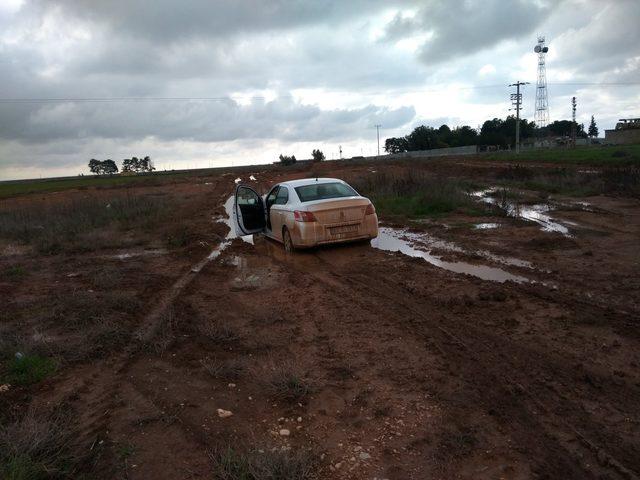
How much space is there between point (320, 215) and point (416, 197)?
27.1ft

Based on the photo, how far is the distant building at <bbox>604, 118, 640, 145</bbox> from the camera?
82938 millimetres

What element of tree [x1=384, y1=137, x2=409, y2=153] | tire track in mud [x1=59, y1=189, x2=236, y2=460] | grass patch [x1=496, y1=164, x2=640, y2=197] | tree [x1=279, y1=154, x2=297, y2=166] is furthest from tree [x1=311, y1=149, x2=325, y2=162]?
tire track in mud [x1=59, y1=189, x2=236, y2=460]

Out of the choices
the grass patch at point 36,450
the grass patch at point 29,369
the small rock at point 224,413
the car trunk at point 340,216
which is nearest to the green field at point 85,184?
the car trunk at point 340,216

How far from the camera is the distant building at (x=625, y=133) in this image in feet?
272

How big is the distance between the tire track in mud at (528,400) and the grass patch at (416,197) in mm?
10577

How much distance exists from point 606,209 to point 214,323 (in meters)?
12.8

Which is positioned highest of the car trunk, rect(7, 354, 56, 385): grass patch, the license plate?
the car trunk

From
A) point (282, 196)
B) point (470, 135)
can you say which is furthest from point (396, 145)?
point (282, 196)

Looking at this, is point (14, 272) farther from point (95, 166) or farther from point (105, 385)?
point (95, 166)

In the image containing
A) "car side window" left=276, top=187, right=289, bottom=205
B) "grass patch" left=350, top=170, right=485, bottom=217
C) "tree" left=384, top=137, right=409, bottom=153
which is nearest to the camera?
"car side window" left=276, top=187, right=289, bottom=205

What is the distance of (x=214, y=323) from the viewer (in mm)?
6285

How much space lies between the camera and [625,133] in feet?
282

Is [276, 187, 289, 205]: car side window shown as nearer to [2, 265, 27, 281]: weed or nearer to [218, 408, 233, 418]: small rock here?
[2, 265, 27, 281]: weed

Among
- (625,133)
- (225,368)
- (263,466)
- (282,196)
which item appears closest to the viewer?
(263,466)
